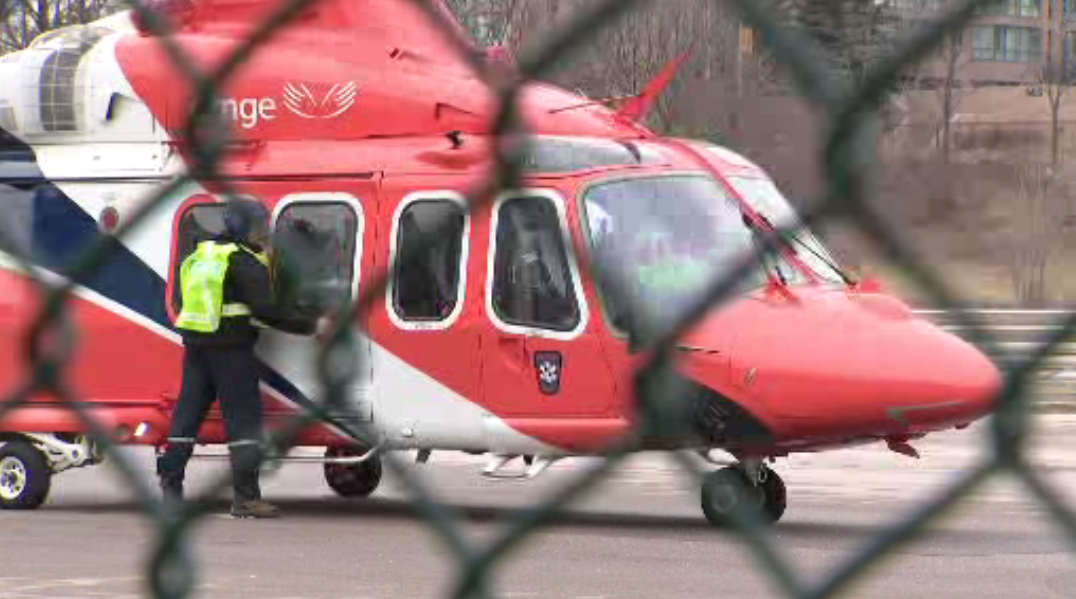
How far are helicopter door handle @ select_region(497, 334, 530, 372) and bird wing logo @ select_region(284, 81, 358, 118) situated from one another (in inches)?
55.4

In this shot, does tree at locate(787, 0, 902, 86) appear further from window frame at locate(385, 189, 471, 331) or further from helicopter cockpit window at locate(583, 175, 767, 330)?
window frame at locate(385, 189, 471, 331)

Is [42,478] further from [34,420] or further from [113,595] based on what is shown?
[113,595]

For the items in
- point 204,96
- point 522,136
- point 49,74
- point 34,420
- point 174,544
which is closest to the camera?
point 522,136

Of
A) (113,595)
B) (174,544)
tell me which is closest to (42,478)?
(113,595)

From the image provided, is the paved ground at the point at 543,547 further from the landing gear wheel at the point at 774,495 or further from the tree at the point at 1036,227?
the tree at the point at 1036,227

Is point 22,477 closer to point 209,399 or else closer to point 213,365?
point 209,399

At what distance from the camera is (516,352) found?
11.6 metres

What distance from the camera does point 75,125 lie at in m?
12.2

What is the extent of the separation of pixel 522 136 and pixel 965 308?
0.48 metres

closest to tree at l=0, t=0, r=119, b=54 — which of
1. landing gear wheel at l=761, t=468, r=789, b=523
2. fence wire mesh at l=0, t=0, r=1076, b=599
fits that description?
landing gear wheel at l=761, t=468, r=789, b=523

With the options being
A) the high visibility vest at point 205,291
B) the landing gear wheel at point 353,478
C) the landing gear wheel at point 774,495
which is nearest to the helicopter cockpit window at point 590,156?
the high visibility vest at point 205,291

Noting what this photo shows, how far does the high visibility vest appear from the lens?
11.4 metres

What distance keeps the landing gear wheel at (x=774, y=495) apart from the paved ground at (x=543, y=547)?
82mm

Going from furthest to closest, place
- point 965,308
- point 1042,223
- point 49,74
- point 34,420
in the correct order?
point 34,420
point 49,74
point 1042,223
point 965,308
